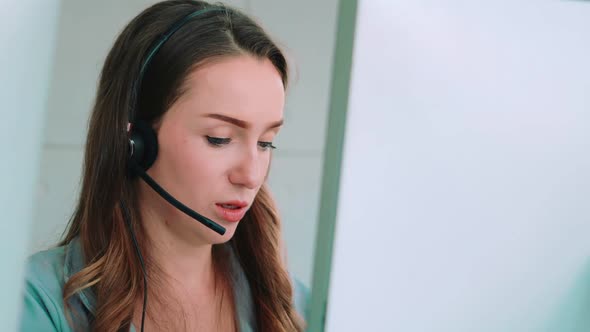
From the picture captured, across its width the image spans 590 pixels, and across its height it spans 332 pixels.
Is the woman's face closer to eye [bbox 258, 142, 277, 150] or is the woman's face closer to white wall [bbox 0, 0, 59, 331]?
eye [bbox 258, 142, 277, 150]

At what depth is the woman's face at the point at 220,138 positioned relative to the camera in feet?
3.11

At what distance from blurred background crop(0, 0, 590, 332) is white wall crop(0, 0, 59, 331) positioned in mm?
107

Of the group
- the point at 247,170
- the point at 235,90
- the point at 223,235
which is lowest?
the point at 223,235

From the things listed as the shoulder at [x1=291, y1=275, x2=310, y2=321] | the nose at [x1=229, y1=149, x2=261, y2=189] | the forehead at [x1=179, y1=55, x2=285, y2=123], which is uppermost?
the forehead at [x1=179, y1=55, x2=285, y2=123]

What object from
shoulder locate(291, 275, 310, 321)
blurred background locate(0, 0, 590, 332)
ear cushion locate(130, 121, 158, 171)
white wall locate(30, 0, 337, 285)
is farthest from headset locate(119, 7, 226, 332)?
white wall locate(30, 0, 337, 285)

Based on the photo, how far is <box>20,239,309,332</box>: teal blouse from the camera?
919 mm

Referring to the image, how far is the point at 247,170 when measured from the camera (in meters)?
0.94

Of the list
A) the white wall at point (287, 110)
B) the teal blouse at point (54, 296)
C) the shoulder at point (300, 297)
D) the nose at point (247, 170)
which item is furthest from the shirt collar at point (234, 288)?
the white wall at point (287, 110)

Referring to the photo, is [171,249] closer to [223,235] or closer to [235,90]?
[223,235]

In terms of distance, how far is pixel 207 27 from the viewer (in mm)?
1045

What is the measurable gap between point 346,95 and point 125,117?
620 mm

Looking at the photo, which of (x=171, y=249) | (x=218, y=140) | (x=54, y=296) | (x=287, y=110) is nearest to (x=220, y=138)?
(x=218, y=140)

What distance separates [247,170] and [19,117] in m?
0.57

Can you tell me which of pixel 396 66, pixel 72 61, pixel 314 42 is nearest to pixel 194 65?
pixel 396 66
